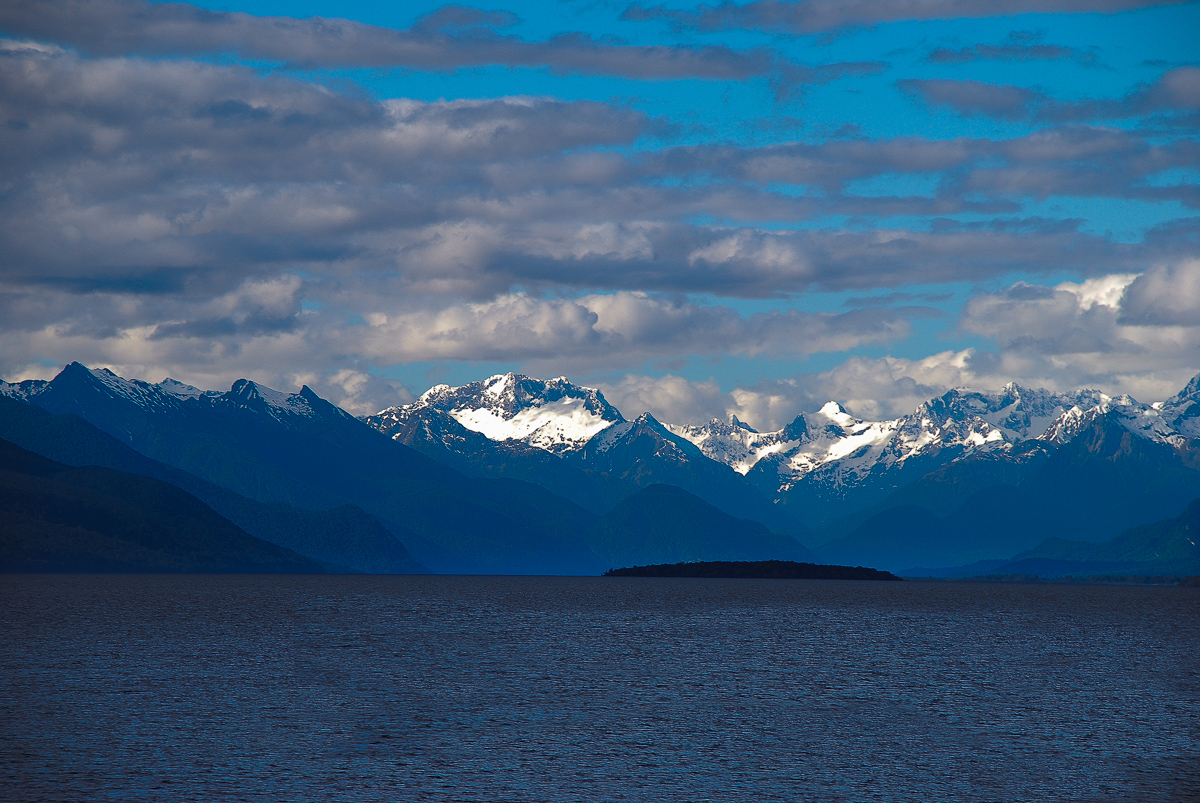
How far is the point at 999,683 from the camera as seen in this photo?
4801 inches

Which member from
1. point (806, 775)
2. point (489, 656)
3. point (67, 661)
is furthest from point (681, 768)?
point (67, 661)

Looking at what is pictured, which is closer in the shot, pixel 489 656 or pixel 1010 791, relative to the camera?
pixel 1010 791

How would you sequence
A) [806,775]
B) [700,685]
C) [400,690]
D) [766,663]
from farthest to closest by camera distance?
[766,663]
[700,685]
[400,690]
[806,775]

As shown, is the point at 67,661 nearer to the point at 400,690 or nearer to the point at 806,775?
the point at 400,690

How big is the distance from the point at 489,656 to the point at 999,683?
57.7 m

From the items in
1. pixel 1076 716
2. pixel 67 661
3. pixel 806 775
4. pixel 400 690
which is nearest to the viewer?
pixel 806 775

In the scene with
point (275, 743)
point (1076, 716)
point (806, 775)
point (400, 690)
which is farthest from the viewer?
point (400, 690)

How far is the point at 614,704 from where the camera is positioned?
101188 mm

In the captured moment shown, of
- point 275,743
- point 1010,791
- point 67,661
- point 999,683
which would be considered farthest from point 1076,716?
point 67,661

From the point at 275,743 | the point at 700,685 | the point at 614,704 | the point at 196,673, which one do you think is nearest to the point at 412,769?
the point at 275,743

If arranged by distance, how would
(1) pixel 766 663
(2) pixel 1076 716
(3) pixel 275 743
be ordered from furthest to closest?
(1) pixel 766 663, (2) pixel 1076 716, (3) pixel 275 743

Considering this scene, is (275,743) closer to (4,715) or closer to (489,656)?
(4,715)

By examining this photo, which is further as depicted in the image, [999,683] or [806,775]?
[999,683]

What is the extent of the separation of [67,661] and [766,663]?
77114mm
